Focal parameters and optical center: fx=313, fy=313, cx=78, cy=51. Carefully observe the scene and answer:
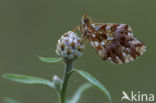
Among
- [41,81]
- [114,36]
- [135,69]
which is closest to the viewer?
[41,81]

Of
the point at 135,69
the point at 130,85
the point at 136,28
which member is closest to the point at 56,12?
the point at 136,28

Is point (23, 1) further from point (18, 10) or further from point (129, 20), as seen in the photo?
point (129, 20)

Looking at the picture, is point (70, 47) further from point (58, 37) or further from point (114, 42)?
point (58, 37)

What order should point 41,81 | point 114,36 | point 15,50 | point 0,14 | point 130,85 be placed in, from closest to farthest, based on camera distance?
point 41,81 → point 114,36 → point 130,85 → point 15,50 → point 0,14

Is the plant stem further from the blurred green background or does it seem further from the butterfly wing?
the blurred green background

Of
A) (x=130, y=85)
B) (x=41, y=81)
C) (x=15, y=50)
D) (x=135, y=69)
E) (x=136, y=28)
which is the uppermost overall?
(x=136, y=28)

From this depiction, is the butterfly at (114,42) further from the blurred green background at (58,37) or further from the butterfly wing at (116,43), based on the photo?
the blurred green background at (58,37)

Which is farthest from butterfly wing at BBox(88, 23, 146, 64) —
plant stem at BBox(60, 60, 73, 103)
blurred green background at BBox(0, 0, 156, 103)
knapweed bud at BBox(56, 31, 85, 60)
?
blurred green background at BBox(0, 0, 156, 103)

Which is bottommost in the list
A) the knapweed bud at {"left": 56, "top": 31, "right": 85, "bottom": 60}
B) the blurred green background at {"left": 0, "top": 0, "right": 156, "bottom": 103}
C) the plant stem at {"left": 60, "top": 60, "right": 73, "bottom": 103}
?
the plant stem at {"left": 60, "top": 60, "right": 73, "bottom": 103}
